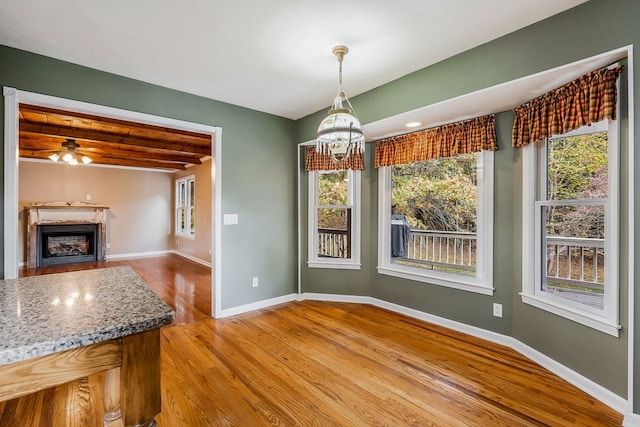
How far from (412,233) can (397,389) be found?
6.70 ft

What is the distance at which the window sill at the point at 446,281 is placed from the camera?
3043mm

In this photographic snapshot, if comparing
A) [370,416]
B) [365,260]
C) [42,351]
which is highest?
[42,351]

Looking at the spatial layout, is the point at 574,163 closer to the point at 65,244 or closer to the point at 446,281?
the point at 446,281

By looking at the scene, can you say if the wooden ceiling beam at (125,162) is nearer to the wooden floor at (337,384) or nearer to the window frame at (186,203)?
the window frame at (186,203)

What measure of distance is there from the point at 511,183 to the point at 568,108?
0.84 meters

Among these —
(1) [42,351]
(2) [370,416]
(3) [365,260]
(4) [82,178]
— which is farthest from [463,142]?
(4) [82,178]

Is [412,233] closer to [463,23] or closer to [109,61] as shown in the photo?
[463,23]

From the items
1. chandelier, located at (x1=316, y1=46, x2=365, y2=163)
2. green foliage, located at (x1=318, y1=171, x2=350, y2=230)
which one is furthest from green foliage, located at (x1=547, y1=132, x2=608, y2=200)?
green foliage, located at (x1=318, y1=171, x2=350, y2=230)

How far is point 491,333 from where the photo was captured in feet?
9.74

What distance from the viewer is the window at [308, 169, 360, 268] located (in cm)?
418

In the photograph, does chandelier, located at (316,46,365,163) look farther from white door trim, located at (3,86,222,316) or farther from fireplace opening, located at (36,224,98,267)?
fireplace opening, located at (36,224,98,267)

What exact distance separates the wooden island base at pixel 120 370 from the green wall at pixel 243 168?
278cm

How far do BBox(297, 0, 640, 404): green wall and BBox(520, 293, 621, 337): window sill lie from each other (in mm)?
47

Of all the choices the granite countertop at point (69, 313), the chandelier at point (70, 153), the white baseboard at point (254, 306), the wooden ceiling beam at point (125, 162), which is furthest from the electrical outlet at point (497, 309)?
the wooden ceiling beam at point (125, 162)
